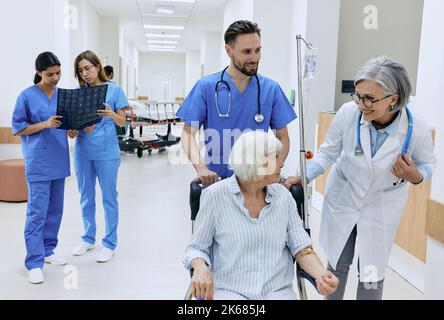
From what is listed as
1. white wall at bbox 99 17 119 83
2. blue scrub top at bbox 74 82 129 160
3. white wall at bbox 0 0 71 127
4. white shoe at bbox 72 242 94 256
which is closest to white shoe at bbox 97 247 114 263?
white shoe at bbox 72 242 94 256

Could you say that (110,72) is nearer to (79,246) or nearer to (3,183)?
(3,183)

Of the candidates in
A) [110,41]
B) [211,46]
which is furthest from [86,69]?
[211,46]

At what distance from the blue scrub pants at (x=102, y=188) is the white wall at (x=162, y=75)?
2092cm

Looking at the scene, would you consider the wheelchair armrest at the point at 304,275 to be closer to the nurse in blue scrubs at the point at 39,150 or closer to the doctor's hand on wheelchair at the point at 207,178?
the doctor's hand on wheelchair at the point at 207,178

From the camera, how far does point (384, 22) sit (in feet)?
16.1

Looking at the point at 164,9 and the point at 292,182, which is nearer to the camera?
the point at 292,182

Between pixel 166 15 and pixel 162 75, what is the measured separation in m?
13.3

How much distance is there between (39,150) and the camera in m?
2.90

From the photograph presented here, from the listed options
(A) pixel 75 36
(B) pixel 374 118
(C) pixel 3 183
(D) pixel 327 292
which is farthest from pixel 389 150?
(A) pixel 75 36

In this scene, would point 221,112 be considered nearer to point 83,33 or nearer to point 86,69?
point 86,69

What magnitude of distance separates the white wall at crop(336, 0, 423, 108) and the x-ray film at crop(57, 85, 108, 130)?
2.86 m

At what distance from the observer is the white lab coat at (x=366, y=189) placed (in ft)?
6.14

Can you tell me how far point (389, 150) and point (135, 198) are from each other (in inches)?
144

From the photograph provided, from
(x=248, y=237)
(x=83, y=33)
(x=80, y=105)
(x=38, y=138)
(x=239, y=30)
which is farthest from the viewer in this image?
(x=83, y=33)
